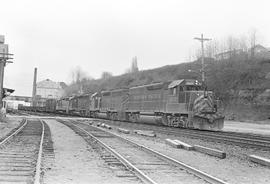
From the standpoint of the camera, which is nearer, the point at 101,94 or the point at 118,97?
the point at 118,97

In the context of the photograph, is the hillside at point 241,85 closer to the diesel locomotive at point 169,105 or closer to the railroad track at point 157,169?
the diesel locomotive at point 169,105

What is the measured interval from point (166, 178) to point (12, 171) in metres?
3.45

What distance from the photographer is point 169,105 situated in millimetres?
26531

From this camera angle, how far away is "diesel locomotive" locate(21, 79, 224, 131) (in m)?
23.8

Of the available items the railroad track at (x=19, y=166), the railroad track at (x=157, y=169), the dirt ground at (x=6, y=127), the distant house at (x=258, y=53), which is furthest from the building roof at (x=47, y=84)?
the railroad track at (x=157, y=169)

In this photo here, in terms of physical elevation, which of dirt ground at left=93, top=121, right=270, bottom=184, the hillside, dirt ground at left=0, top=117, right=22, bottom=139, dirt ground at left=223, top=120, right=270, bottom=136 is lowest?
dirt ground at left=93, top=121, right=270, bottom=184

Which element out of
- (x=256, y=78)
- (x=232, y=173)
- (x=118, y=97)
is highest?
(x=256, y=78)

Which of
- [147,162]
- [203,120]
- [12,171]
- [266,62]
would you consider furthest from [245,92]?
[12,171]

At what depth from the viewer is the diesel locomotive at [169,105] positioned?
23844 mm

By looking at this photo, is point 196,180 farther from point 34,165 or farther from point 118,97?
point 118,97

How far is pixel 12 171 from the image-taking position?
8023 mm

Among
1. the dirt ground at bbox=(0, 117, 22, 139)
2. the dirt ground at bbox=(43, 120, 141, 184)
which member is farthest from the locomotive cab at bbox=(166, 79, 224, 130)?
the dirt ground at bbox=(43, 120, 141, 184)

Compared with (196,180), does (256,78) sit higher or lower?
higher

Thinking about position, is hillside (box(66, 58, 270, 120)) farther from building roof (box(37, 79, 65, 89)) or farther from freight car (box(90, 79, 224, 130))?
building roof (box(37, 79, 65, 89))
